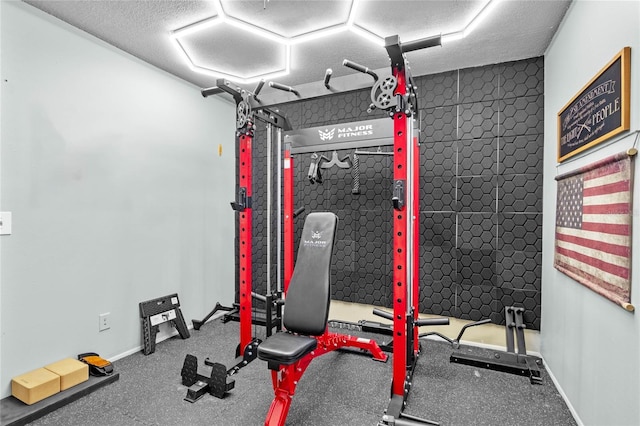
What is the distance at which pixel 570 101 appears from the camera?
207 centimetres

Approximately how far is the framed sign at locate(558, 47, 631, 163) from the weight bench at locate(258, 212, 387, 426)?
5.04ft

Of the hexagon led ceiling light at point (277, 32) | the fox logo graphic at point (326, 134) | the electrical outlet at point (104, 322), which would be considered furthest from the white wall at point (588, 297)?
the electrical outlet at point (104, 322)

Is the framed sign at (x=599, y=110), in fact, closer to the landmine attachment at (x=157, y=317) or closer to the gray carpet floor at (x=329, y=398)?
the gray carpet floor at (x=329, y=398)

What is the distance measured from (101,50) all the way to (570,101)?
3.47 meters

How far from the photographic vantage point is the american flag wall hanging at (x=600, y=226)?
55.8 inches

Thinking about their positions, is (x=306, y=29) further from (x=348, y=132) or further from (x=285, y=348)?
(x=285, y=348)

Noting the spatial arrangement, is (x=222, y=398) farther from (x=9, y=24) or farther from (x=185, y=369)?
(x=9, y=24)

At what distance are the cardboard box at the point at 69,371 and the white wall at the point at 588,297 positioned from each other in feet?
10.1

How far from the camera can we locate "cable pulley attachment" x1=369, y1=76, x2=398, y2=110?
6.29 feet

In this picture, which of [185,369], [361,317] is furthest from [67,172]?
[361,317]

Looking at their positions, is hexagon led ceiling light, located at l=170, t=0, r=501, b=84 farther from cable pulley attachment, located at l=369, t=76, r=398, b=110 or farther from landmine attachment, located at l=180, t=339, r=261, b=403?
landmine attachment, located at l=180, t=339, r=261, b=403

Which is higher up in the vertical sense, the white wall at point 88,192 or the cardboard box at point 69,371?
the white wall at point 88,192

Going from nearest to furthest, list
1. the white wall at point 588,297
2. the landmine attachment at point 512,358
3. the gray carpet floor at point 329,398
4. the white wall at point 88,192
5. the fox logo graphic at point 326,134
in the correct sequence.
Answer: the white wall at point 588,297 → the gray carpet floor at point 329,398 → the white wall at point 88,192 → the landmine attachment at point 512,358 → the fox logo graphic at point 326,134

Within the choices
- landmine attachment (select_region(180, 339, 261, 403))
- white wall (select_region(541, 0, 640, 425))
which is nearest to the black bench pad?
landmine attachment (select_region(180, 339, 261, 403))
